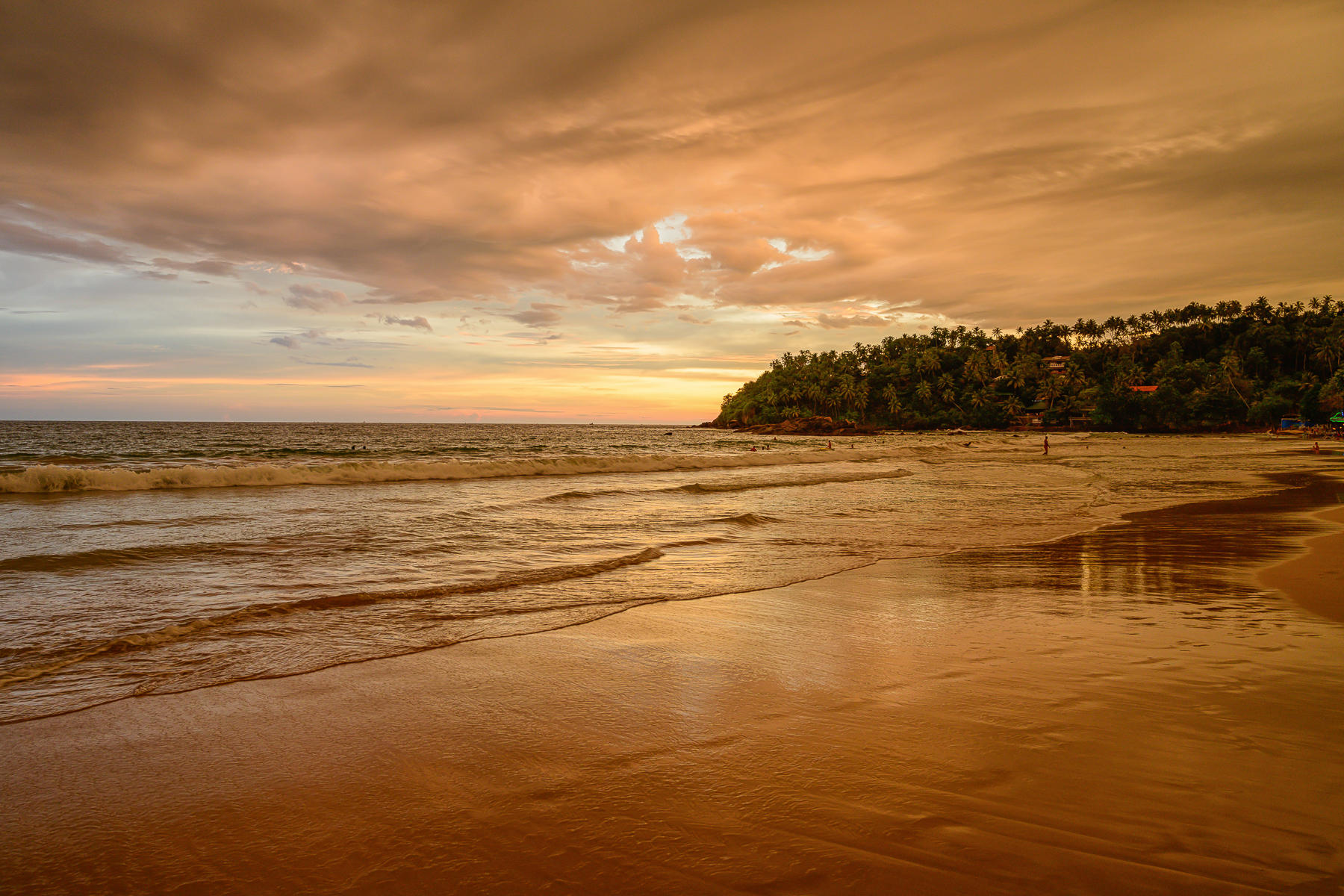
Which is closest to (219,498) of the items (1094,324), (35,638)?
(35,638)

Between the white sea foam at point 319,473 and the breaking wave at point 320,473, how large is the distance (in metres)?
0.02

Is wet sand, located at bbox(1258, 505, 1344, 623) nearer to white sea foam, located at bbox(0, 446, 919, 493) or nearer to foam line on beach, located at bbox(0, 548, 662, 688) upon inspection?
foam line on beach, located at bbox(0, 548, 662, 688)

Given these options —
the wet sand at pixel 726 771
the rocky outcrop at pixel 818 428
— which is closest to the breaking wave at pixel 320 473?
the wet sand at pixel 726 771

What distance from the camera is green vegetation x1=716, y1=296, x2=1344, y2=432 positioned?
3563 inches

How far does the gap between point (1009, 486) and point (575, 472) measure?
16.4m

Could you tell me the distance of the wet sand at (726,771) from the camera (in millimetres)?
2303

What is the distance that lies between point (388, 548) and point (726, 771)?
8.02 m

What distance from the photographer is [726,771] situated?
2996mm

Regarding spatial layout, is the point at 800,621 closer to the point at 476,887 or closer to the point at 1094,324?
the point at 476,887

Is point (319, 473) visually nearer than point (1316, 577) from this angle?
No

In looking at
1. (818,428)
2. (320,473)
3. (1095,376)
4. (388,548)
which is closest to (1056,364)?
(1095,376)

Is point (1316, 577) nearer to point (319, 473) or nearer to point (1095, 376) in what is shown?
point (319, 473)

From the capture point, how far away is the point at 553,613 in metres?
6.23

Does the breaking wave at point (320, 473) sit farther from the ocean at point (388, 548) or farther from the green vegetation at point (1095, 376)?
the green vegetation at point (1095, 376)
